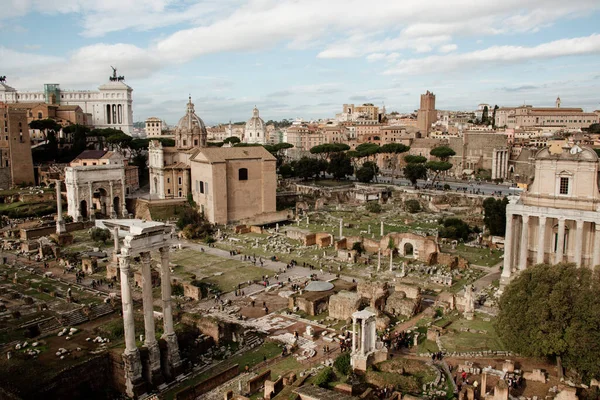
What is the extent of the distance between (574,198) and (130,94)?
298 ft

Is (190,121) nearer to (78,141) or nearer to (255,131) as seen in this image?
(78,141)

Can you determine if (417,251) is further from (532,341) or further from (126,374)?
(126,374)

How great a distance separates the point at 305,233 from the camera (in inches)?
1767

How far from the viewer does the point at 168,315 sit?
2089 cm

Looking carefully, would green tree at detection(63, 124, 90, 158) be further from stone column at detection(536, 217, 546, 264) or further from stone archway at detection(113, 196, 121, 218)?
stone column at detection(536, 217, 546, 264)

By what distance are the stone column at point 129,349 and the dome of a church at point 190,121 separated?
47.5 metres

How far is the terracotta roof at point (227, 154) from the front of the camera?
169 feet

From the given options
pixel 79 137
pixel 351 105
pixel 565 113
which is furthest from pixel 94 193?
pixel 351 105

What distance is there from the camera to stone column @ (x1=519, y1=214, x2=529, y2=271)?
29.5 metres

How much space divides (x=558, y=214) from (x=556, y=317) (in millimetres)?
10901

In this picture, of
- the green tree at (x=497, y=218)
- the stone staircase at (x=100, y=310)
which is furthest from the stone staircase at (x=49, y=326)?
the green tree at (x=497, y=218)

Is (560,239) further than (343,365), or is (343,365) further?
(560,239)

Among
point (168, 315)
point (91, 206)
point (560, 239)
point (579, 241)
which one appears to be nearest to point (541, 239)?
point (560, 239)

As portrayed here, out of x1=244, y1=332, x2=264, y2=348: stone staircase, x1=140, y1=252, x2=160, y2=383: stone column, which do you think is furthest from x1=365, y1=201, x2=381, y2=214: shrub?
x1=140, y1=252, x2=160, y2=383: stone column
